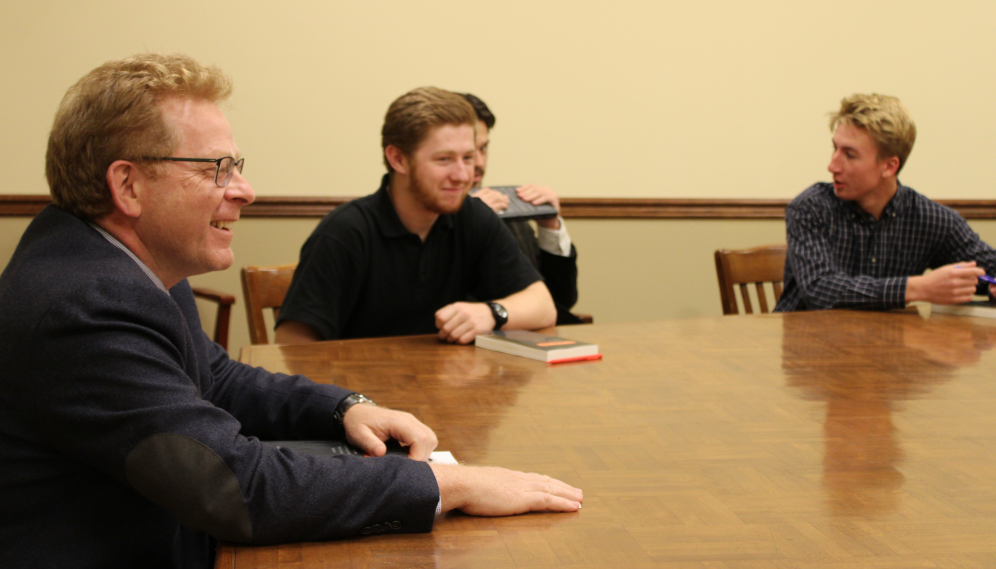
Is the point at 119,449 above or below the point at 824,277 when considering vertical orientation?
above

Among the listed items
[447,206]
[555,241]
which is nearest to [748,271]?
[555,241]

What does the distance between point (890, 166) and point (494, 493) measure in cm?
226

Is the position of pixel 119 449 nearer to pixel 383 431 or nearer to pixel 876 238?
pixel 383 431

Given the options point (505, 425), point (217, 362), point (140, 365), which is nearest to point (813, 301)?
point (505, 425)

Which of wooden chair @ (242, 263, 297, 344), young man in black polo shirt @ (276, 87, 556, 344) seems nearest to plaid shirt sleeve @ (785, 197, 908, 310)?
young man in black polo shirt @ (276, 87, 556, 344)

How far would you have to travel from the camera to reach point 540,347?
1.69 metres

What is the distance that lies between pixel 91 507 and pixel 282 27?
2873 millimetres

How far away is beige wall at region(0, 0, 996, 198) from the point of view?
3303 millimetres

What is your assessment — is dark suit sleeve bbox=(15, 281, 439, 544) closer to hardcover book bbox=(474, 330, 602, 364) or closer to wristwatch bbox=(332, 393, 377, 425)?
wristwatch bbox=(332, 393, 377, 425)

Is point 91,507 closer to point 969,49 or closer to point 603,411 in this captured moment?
point 603,411

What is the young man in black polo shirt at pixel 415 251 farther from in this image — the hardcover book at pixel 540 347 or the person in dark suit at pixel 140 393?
the person in dark suit at pixel 140 393

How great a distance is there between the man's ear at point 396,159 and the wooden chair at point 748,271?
1.06 m

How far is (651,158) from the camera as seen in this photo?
3840 millimetres

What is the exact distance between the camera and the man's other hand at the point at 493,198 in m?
Result: 2.65
